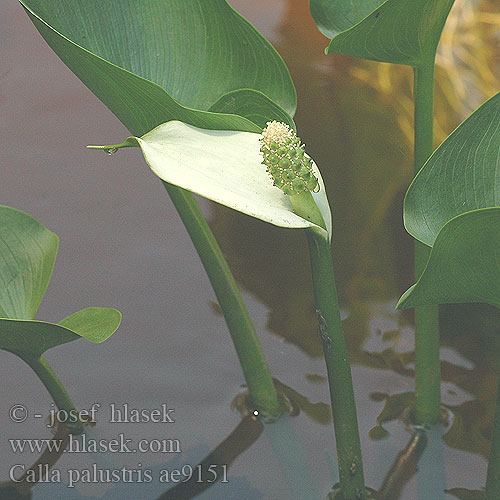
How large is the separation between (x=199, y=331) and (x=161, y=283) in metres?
0.08

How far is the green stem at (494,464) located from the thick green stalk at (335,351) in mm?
93

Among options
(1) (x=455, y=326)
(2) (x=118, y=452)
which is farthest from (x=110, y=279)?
(1) (x=455, y=326)

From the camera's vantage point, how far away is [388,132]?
938mm

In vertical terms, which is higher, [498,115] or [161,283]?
[498,115]

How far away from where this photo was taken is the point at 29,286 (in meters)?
0.55

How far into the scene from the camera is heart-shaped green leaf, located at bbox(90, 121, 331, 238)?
322 mm

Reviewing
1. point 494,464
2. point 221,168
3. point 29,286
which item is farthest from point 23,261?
point 494,464

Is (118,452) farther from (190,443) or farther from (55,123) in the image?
(55,123)

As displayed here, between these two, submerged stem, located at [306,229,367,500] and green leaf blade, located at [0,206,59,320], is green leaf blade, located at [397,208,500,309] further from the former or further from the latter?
green leaf blade, located at [0,206,59,320]

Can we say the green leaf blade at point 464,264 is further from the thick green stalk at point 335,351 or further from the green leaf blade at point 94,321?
the green leaf blade at point 94,321

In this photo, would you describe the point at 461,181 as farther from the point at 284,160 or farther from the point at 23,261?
the point at 23,261

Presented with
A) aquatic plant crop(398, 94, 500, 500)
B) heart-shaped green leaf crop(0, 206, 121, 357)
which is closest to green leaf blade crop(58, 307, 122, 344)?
heart-shaped green leaf crop(0, 206, 121, 357)

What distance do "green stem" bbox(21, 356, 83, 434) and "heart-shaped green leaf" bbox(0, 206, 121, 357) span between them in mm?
20

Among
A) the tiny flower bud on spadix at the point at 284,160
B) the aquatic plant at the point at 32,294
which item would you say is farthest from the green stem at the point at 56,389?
the tiny flower bud on spadix at the point at 284,160
